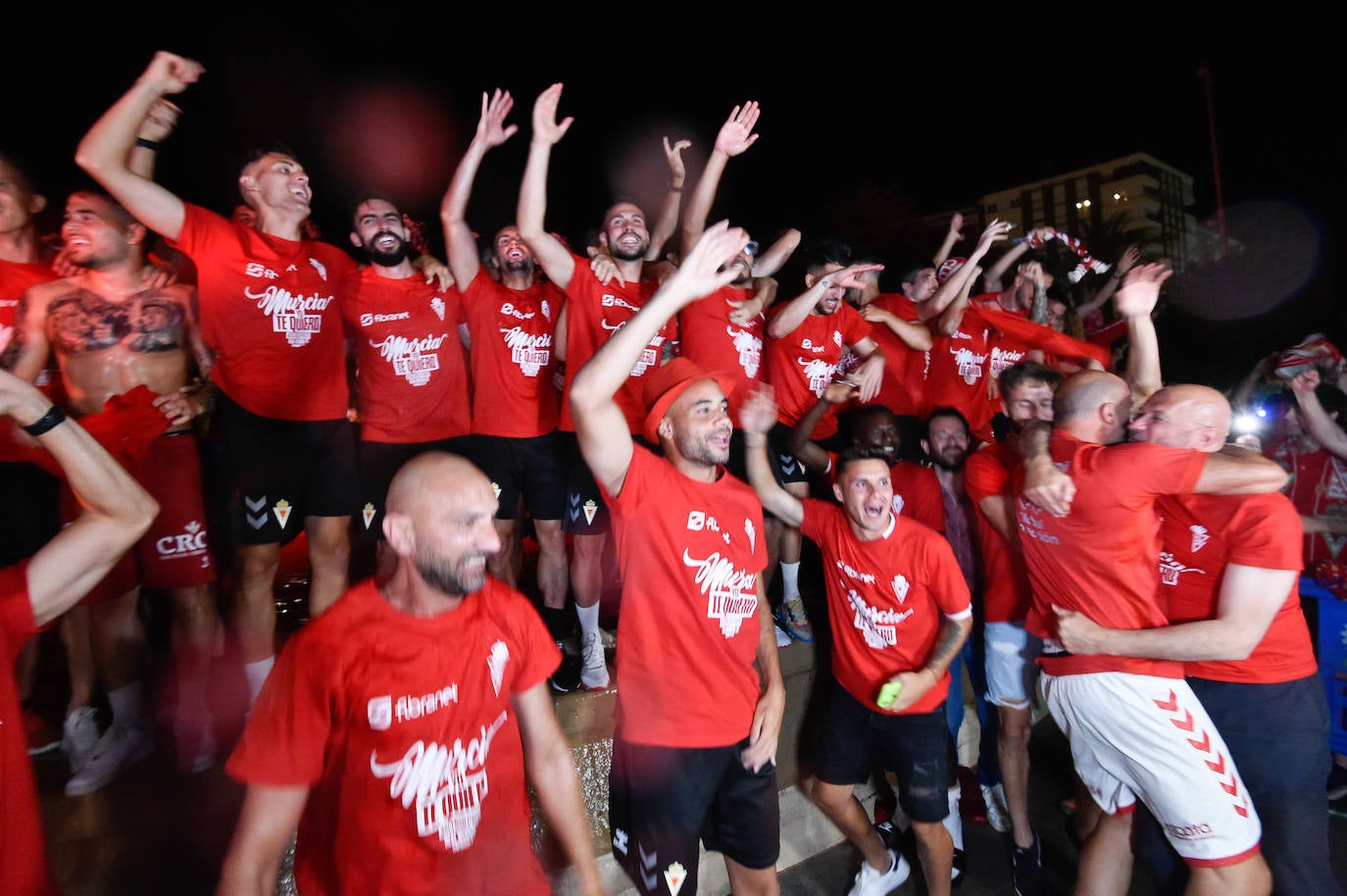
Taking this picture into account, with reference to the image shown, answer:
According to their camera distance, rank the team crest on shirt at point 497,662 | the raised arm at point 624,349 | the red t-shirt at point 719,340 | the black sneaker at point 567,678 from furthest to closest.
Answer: the red t-shirt at point 719,340 → the black sneaker at point 567,678 → the raised arm at point 624,349 → the team crest on shirt at point 497,662

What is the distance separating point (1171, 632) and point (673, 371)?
2470 millimetres

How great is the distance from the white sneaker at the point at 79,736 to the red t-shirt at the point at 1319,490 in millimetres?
7653

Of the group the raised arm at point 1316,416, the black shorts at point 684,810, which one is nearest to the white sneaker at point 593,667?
the black shorts at point 684,810

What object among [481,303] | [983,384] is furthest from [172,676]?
[983,384]

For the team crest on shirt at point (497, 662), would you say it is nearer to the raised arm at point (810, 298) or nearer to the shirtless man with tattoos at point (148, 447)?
the shirtless man with tattoos at point (148, 447)

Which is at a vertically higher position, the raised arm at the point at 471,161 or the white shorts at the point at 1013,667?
the raised arm at the point at 471,161

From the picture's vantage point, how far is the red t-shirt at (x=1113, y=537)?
3.11 metres

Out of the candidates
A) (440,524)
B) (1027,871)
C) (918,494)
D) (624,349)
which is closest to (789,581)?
(918,494)

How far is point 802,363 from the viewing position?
519 cm

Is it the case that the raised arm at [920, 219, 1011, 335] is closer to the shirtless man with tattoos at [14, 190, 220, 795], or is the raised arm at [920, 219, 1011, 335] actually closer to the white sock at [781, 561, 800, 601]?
the white sock at [781, 561, 800, 601]

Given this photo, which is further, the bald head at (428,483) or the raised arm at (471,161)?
the raised arm at (471,161)

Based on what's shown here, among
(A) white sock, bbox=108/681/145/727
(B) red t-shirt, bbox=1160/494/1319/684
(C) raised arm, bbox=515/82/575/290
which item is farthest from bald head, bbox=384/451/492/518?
(B) red t-shirt, bbox=1160/494/1319/684

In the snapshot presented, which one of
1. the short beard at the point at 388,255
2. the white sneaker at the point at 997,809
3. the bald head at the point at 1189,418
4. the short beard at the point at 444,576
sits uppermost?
the short beard at the point at 388,255

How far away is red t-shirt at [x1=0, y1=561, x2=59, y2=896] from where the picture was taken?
1.87 m
